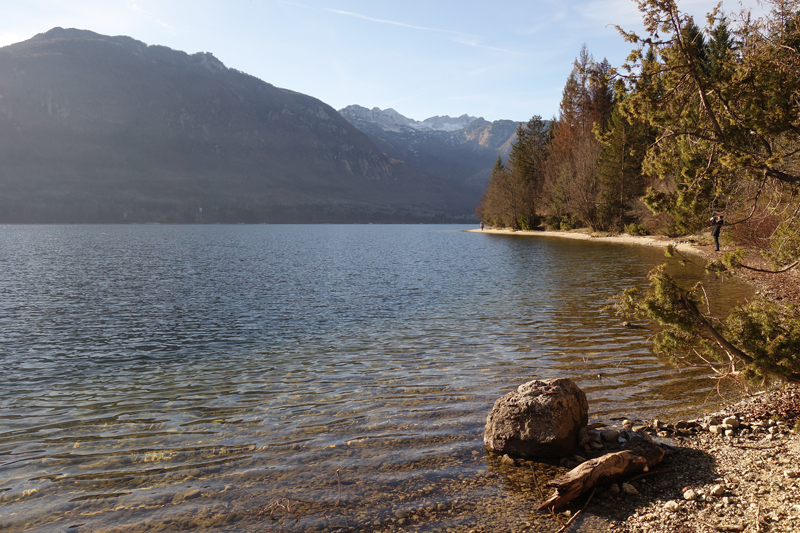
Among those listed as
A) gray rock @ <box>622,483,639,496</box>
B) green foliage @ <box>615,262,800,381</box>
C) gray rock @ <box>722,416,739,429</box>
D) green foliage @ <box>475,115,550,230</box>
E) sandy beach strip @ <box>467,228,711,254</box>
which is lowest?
gray rock @ <box>622,483,639,496</box>

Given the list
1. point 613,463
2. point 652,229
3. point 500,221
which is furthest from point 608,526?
point 500,221

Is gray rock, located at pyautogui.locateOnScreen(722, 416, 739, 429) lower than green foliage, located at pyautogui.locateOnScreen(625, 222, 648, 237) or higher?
lower

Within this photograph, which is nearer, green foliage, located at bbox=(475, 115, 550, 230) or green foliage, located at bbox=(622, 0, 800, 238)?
green foliage, located at bbox=(622, 0, 800, 238)

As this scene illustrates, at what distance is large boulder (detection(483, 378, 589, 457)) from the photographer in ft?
22.3

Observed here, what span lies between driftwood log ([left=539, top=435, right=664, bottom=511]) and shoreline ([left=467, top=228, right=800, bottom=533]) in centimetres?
12

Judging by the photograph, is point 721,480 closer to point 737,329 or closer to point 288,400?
point 737,329

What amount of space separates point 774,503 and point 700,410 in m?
3.97

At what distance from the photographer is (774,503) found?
A: 4750 millimetres

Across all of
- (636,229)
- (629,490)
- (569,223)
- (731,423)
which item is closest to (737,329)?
(731,423)

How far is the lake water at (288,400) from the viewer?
577 centimetres

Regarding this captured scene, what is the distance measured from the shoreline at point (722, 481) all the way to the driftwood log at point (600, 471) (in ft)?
0.41

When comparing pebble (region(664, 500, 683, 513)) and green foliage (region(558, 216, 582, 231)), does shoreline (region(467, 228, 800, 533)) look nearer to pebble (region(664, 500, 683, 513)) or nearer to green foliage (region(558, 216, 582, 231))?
pebble (region(664, 500, 683, 513))

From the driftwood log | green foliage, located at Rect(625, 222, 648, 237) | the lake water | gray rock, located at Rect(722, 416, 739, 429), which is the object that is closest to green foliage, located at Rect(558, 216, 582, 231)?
green foliage, located at Rect(625, 222, 648, 237)

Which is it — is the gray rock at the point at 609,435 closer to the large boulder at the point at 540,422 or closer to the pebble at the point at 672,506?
the large boulder at the point at 540,422
